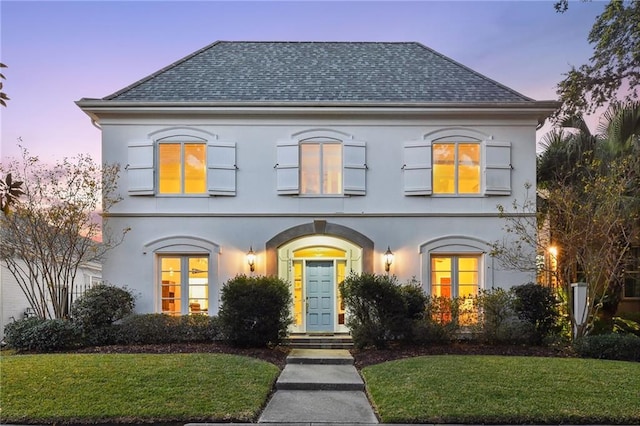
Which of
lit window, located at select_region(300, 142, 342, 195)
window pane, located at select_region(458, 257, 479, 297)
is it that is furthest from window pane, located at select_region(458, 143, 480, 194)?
lit window, located at select_region(300, 142, 342, 195)

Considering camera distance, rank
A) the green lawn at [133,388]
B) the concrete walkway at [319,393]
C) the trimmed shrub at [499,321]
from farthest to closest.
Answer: the trimmed shrub at [499,321] → the concrete walkway at [319,393] → the green lawn at [133,388]

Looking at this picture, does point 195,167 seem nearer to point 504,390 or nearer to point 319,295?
point 319,295

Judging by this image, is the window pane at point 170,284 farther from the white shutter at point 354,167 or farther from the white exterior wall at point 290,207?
the white shutter at point 354,167

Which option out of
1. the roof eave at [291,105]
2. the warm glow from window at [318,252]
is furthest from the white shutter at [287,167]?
the warm glow from window at [318,252]

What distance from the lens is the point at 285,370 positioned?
9039mm

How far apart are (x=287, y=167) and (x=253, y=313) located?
402cm

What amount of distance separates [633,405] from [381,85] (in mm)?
9696

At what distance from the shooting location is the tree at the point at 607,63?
13641 mm

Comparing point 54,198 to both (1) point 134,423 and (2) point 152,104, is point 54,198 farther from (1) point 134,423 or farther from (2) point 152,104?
(1) point 134,423

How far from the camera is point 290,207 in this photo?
41.1 feet

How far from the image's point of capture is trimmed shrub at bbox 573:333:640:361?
980 centimetres

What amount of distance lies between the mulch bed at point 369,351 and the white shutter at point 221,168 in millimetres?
3976

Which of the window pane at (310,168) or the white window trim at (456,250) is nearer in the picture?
the white window trim at (456,250)

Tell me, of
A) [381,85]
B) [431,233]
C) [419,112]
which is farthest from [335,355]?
[381,85]
